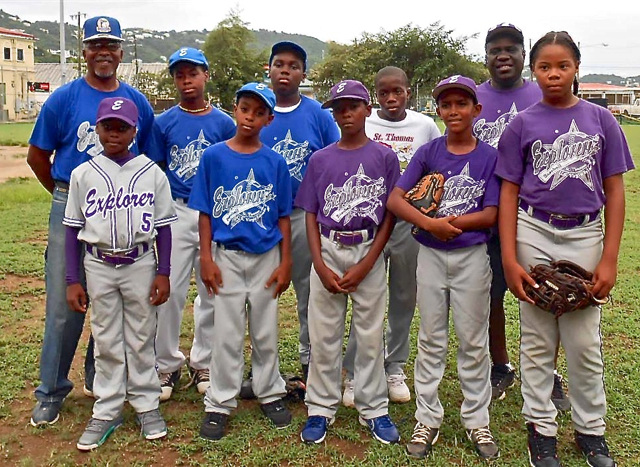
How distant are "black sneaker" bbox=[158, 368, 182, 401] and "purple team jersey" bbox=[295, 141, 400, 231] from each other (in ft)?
4.86

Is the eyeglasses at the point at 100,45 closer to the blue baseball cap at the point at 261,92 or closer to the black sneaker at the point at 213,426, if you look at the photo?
the blue baseball cap at the point at 261,92

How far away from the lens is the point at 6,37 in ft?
204

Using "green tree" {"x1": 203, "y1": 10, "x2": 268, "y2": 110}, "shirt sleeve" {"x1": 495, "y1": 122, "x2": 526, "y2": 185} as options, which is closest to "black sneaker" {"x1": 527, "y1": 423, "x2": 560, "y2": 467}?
"shirt sleeve" {"x1": 495, "y1": 122, "x2": 526, "y2": 185}

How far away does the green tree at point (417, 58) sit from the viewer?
48.4 meters

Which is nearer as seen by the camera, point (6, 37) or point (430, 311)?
point (430, 311)

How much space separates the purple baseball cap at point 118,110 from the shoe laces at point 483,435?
238 centimetres

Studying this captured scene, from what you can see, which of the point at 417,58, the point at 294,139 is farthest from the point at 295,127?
the point at 417,58

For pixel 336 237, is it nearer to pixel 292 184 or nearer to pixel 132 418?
pixel 292 184

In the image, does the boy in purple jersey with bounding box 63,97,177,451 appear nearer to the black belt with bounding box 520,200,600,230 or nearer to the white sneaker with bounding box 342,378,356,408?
the white sneaker with bounding box 342,378,356,408

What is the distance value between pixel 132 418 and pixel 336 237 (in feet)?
5.12

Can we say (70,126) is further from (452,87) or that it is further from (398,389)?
(398,389)

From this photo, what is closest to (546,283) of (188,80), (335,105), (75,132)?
(335,105)

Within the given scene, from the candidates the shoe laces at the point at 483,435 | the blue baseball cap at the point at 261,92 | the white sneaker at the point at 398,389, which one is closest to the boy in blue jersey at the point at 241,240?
the blue baseball cap at the point at 261,92

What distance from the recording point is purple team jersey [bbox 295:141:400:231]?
343 cm
